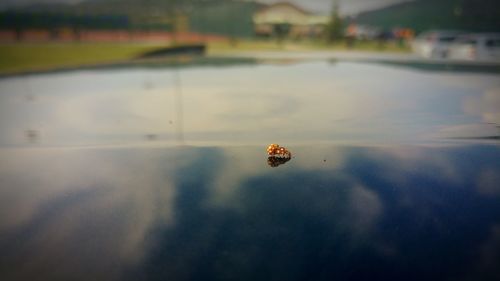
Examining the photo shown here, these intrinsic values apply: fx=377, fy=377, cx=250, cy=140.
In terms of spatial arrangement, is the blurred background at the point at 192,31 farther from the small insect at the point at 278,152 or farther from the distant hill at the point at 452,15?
the small insect at the point at 278,152

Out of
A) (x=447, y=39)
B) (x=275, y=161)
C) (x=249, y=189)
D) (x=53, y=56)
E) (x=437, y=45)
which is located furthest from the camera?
(x=447, y=39)

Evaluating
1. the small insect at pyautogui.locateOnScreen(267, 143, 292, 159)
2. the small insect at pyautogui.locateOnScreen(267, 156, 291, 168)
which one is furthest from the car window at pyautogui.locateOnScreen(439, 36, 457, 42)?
the small insect at pyautogui.locateOnScreen(267, 156, 291, 168)

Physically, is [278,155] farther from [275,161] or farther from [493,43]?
[493,43]

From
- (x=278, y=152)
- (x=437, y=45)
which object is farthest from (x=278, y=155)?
(x=437, y=45)

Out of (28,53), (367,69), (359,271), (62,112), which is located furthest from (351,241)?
(28,53)

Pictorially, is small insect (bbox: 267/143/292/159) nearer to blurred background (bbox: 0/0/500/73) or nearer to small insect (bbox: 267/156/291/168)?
small insect (bbox: 267/156/291/168)

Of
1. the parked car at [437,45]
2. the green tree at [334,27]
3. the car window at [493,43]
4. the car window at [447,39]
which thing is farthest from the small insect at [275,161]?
the green tree at [334,27]
